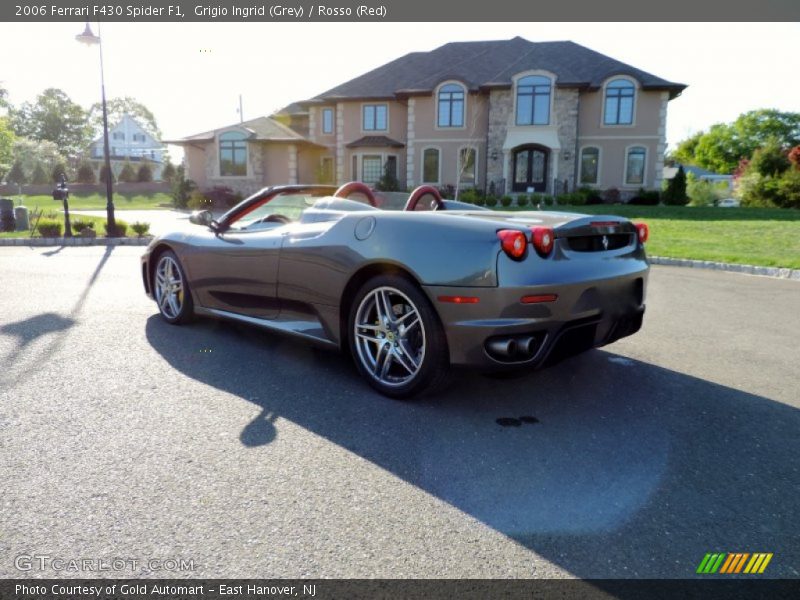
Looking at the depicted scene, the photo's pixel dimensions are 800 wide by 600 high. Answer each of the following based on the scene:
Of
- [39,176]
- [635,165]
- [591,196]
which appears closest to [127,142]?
[39,176]

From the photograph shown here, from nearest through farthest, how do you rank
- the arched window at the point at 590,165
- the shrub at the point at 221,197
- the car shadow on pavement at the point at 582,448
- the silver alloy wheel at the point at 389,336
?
the car shadow on pavement at the point at 582,448
the silver alloy wheel at the point at 389,336
the shrub at the point at 221,197
the arched window at the point at 590,165

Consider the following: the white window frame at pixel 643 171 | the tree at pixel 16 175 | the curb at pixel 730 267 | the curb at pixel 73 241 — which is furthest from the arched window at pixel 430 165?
the tree at pixel 16 175

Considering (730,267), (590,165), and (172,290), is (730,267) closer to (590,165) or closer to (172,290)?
(172,290)

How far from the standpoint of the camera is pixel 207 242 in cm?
519

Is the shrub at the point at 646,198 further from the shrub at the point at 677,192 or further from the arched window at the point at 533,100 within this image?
the arched window at the point at 533,100

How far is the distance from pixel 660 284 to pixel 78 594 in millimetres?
8672

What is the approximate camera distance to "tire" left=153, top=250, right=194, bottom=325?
5.48 meters

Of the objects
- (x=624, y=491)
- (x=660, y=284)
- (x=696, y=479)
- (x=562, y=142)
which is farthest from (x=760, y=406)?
(x=562, y=142)

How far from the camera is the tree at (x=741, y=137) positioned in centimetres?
8156

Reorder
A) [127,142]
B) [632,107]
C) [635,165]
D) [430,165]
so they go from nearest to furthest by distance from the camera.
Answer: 1. [632,107]
2. [635,165]
3. [430,165]
4. [127,142]

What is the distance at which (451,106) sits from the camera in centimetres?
3177

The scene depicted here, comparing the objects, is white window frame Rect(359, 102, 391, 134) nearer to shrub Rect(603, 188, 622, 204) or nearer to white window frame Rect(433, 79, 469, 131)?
white window frame Rect(433, 79, 469, 131)

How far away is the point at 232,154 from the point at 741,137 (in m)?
78.3

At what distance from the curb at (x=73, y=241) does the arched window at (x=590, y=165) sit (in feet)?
76.9
